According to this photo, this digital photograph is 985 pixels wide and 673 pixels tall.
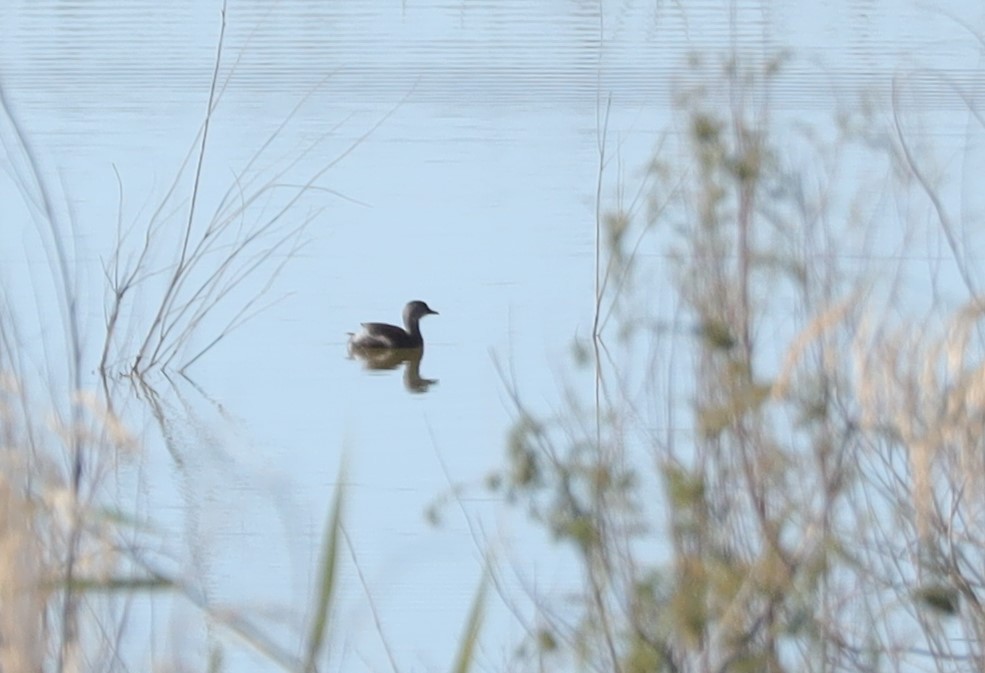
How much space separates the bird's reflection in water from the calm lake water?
0.05 m

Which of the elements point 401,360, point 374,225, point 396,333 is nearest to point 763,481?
point 396,333

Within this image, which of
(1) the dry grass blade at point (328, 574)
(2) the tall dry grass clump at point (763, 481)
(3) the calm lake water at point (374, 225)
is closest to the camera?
(1) the dry grass blade at point (328, 574)

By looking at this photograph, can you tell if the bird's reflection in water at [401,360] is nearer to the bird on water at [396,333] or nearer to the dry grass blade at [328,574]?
the bird on water at [396,333]

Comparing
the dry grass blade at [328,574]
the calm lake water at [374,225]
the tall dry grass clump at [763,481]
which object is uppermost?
the dry grass blade at [328,574]

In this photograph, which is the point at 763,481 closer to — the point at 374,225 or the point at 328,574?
the point at 328,574

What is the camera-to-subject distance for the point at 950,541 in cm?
347

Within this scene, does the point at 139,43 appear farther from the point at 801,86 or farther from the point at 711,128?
the point at 711,128

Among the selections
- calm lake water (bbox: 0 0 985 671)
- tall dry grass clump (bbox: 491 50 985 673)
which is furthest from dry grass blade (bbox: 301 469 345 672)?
tall dry grass clump (bbox: 491 50 985 673)

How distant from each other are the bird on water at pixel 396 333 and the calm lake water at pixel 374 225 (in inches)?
4.2

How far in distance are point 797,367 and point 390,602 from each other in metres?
1.69

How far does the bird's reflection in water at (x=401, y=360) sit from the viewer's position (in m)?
7.81

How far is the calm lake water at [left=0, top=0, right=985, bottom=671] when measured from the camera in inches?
206

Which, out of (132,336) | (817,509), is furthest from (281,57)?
(817,509)

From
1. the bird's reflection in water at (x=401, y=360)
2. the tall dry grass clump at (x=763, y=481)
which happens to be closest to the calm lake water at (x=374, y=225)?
the bird's reflection in water at (x=401, y=360)
